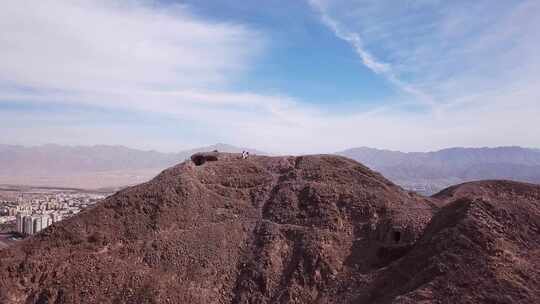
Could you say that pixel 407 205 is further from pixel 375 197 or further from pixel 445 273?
pixel 445 273

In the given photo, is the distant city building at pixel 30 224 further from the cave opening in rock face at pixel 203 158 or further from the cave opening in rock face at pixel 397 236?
the cave opening in rock face at pixel 397 236

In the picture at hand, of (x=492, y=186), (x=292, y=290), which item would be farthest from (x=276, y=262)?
(x=492, y=186)

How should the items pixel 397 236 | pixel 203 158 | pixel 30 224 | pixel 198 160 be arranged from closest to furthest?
pixel 397 236
pixel 203 158
pixel 198 160
pixel 30 224

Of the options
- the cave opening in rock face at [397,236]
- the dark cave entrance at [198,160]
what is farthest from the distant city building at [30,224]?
the cave opening in rock face at [397,236]

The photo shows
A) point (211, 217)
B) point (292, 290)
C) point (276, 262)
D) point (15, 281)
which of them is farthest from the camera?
point (211, 217)

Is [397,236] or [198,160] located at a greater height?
[198,160]

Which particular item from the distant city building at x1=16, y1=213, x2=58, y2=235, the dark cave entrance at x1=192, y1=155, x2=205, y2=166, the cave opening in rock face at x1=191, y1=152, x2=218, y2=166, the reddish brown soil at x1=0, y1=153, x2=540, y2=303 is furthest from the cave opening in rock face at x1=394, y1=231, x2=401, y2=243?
the distant city building at x1=16, y1=213, x2=58, y2=235

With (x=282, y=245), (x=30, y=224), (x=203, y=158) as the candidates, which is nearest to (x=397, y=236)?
(x=282, y=245)

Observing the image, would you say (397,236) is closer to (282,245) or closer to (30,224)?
(282,245)

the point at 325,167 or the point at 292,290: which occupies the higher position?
the point at 325,167
